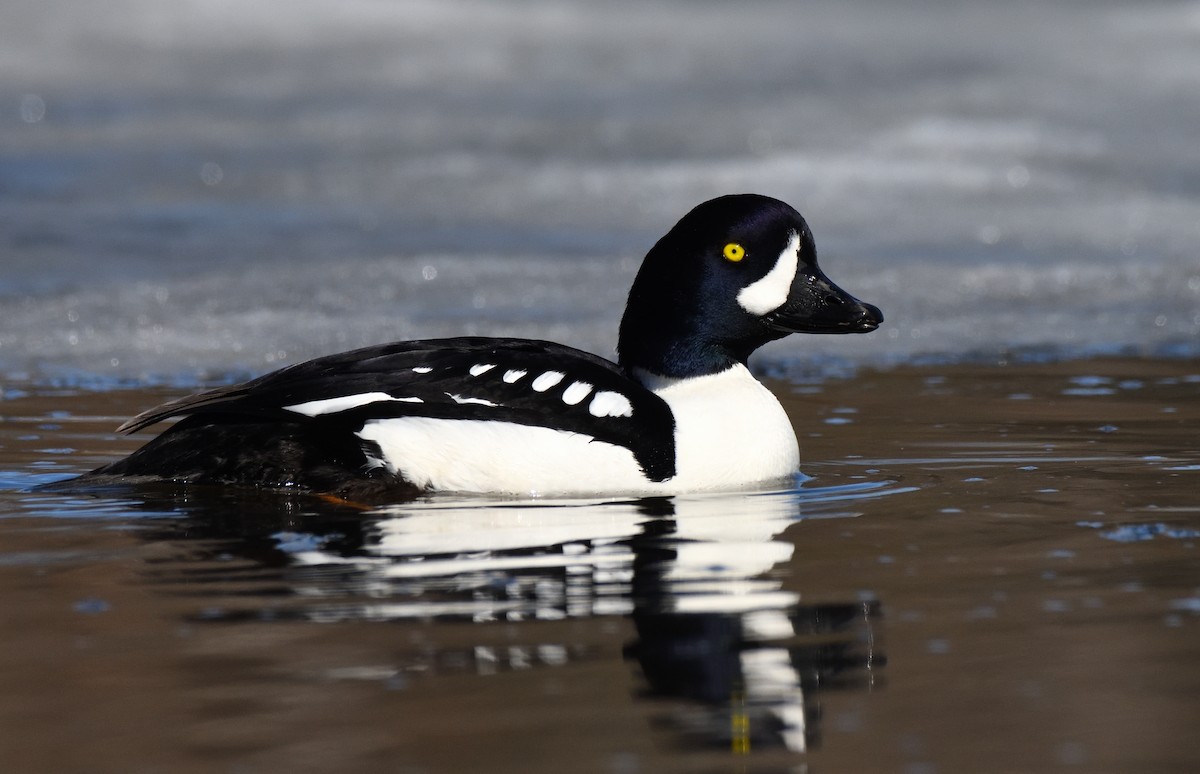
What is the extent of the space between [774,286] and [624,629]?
231 centimetres

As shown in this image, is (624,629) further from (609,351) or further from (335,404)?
(609,351)

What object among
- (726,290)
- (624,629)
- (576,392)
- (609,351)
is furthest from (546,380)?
(609,351)

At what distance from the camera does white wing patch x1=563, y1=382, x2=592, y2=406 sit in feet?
15.9

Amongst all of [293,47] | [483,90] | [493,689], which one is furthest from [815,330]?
[293,47]

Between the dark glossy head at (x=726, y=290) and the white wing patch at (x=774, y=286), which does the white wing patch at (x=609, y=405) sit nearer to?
the dark glossy head at (x=726, y=290)

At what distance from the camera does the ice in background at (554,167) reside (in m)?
9.38

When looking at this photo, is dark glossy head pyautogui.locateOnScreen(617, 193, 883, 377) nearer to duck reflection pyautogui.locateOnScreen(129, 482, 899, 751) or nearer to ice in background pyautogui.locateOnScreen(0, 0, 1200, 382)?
duck reflection pyautogui.locateOnScreen(129, 482, 899, 751)

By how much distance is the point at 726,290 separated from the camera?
5.34 metres

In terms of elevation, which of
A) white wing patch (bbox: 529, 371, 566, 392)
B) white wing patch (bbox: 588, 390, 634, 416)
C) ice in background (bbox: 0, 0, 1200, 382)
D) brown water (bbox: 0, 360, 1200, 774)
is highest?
ice in background (bbox: 0, 0, 1200, 382)

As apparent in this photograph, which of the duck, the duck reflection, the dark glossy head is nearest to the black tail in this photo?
the duck

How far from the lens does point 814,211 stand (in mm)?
13047

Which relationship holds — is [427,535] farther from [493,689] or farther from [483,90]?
[483,90]

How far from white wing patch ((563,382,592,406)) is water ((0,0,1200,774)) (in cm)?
32

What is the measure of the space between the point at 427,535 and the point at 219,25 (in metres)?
17.5
